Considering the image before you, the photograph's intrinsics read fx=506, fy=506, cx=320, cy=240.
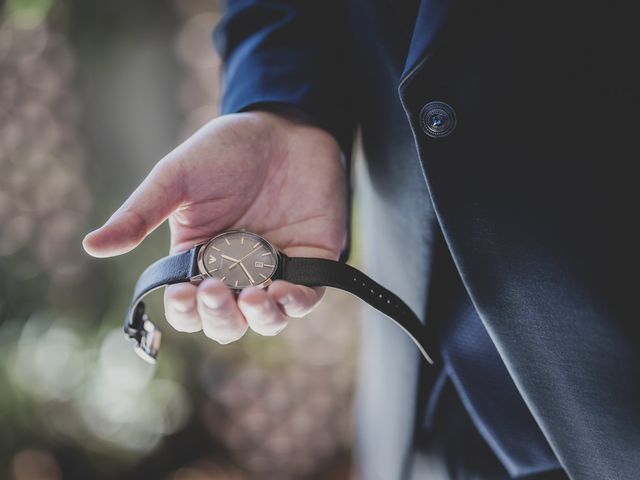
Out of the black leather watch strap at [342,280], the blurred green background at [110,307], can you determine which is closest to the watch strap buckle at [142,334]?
the black leather watch strap at [342,280]

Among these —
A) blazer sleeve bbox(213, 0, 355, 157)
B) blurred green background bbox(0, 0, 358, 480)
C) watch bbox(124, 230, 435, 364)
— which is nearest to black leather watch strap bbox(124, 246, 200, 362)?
watch bbox(124, 230, 435, 364)

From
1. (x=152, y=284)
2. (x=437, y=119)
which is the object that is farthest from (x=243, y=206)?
(x=437, y=119)

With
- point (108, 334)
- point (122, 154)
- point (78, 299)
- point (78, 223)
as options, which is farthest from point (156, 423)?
point (122, 154)

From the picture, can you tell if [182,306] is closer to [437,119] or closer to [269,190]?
[269,190]

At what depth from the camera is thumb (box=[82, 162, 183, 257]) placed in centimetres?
59

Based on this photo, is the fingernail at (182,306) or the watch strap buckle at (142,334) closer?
the fingernail at (182,306)

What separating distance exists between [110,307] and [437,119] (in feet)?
4.57

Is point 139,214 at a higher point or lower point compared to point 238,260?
higher

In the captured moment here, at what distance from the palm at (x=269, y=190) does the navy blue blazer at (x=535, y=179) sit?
0.32 feet

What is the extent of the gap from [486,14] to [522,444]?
0.64 meters

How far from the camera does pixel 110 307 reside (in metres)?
1.65

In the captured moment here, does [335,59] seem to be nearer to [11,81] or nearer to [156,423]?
[11,81]

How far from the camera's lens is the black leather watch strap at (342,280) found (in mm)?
677

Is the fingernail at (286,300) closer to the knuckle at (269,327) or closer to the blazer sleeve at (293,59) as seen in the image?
the knuckle at (269,327)
